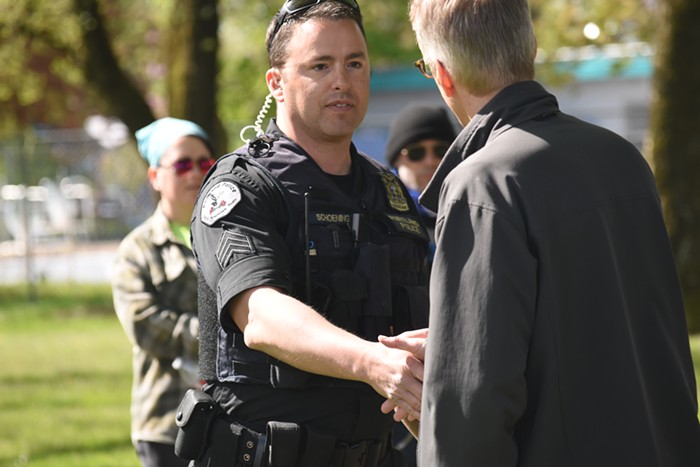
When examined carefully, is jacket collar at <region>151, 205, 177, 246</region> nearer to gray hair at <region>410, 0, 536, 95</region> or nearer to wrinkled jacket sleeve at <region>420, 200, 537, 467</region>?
gray hair at <region>410, 0, 536, 95</region>

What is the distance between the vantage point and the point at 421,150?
20.1 feet

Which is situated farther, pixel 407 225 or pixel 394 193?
pixel 394 193

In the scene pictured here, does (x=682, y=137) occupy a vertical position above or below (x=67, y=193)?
below

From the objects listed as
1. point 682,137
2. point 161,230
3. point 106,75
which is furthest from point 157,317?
point 682,137

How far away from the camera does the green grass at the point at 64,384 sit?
28.5 ft

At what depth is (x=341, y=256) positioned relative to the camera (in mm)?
3459

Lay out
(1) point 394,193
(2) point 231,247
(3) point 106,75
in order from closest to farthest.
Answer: (2) point 231,247 → (1) point 394,193 → (3) point 106,75

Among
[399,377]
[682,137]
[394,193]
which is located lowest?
[399,377]

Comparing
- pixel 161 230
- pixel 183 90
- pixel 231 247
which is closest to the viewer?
pixel 231 247

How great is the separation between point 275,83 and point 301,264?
65 centimetres

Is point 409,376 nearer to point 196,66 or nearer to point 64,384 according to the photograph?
point 64,384

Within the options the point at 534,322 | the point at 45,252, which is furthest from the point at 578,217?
the point at 45,252

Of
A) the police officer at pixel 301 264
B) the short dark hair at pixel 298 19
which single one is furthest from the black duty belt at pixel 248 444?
the short dark hair at pixel 298 19

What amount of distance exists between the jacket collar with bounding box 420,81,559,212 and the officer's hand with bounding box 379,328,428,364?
0.34m
